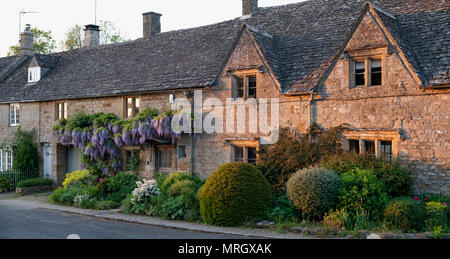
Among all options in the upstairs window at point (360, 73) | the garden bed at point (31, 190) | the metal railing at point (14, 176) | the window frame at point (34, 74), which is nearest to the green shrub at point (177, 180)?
the upstairs window at point (360, 73)

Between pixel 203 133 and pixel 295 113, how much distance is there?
164 inches

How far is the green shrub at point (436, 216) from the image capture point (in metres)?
11.2

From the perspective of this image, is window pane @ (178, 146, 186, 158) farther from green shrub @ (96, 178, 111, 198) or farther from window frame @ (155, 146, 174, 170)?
green shrub @ (96, 178, 111, 198)

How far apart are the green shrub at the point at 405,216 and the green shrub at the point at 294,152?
3428 mm

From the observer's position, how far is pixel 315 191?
39.4ft

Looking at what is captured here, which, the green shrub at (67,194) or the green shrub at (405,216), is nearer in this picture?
the green shrub at (405,216)

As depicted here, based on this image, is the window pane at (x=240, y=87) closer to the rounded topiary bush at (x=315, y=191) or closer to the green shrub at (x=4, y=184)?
the rounded topiary bush at (x=315, y=191)

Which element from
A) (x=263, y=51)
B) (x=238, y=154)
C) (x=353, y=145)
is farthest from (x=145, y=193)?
(x=353, y=145)

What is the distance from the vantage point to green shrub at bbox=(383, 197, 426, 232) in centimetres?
1117

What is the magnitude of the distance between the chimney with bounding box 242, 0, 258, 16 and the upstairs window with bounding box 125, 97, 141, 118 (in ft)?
23.3

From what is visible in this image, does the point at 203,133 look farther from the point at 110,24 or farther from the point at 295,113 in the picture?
the point at 110,24

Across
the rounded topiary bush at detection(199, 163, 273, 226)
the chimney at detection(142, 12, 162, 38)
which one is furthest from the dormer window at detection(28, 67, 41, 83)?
the rounded topiary bush at detection(199, 163, 273, 226)

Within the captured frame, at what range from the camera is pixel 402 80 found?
13695 mm
